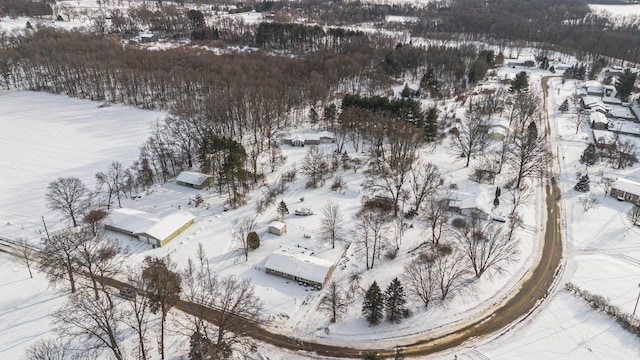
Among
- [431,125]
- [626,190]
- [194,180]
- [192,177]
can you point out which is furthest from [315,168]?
[626,190]

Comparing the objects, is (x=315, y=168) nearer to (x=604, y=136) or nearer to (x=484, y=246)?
(x=484, y=246)

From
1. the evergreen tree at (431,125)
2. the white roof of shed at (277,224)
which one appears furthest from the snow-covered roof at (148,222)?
the evergreen tree at (431,125)

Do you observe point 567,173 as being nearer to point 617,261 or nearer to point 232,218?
point 617,261

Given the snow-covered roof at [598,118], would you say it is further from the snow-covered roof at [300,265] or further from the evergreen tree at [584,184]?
the snow-covered roof at [300,265]

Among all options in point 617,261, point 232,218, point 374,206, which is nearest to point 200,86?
point 232,218

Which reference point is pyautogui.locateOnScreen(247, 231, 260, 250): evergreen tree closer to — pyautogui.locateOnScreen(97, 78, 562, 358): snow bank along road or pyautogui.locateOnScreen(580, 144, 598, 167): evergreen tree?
pyautogui.locateOnScreen(97, 78, 562, 358): snow bank along road
